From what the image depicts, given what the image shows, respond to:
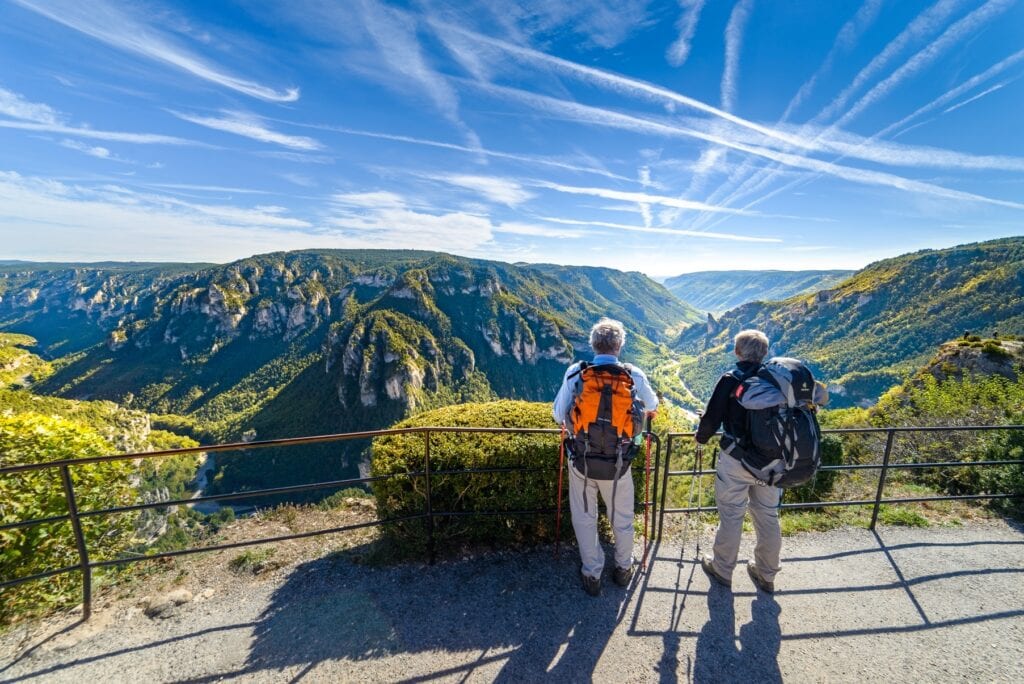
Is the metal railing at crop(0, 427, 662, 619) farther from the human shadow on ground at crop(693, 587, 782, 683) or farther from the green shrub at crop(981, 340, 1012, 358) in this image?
the green shrub at crop(981, 340, 1012, 358)

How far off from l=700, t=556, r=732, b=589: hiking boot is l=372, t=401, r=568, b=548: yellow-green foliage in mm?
1580

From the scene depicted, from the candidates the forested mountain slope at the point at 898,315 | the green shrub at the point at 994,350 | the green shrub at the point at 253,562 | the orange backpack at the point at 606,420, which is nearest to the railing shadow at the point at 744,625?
the orange backpack at the point at 606,420

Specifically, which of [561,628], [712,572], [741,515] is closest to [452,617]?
[561,628]

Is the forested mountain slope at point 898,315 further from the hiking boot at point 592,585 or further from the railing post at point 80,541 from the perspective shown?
the railing post at point 80,541

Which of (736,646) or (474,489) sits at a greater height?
(474,489)

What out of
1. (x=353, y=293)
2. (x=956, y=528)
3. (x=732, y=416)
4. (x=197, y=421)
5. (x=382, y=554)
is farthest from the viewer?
(x=353, y=293)

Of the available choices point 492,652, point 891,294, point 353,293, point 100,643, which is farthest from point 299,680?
point 353,293

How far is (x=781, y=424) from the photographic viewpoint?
3111 mm

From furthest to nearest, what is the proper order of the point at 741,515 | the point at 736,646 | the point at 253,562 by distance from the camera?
1. the point at 253,562
2. the point at 741,515
3. the point at 736,646

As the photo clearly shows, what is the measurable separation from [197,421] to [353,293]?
236ft

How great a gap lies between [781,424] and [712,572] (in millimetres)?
1779

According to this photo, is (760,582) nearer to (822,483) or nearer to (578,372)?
(578,372)

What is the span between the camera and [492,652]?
2.93 m

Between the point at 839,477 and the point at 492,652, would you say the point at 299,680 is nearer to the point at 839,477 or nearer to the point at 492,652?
the point at 492,652
